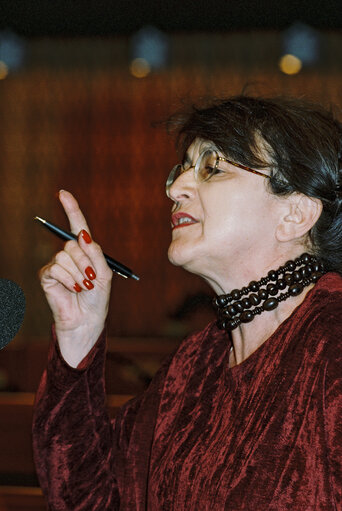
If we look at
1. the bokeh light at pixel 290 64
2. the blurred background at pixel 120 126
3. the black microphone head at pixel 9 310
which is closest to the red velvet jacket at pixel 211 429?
the black microphone head at pixel 9 310

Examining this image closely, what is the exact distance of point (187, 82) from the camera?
521cm

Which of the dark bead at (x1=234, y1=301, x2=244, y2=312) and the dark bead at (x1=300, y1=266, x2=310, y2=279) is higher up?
the dark bead at (x1=300, y1=266, x2=310, y2=279)

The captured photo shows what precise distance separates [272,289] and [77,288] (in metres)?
0.37

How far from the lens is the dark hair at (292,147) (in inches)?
47.6

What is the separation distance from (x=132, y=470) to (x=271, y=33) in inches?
170

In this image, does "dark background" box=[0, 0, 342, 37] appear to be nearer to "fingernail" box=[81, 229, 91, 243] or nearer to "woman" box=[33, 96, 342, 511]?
"woman" box=[33, 96, 342, 511]

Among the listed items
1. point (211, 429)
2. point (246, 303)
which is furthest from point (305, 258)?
point (211, 429)

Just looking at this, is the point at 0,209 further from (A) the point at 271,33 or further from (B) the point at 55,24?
(A) the point at 271,33

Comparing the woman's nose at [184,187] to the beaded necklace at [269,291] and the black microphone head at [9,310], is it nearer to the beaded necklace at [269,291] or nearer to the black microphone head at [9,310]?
the beaded necklace at [269,291]

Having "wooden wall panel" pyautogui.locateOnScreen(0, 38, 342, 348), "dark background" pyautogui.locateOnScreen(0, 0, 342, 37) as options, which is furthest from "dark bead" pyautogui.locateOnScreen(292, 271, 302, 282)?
"wooden wall panel" pyautogui.locateOnScreen(0, 38, 342, 348)

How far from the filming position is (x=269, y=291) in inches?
47.1

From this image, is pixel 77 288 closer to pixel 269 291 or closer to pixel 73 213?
pixel 73 213

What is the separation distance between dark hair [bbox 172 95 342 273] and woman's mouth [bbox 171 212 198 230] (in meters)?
0.14

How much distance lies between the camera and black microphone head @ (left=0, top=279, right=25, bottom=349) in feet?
2.25
